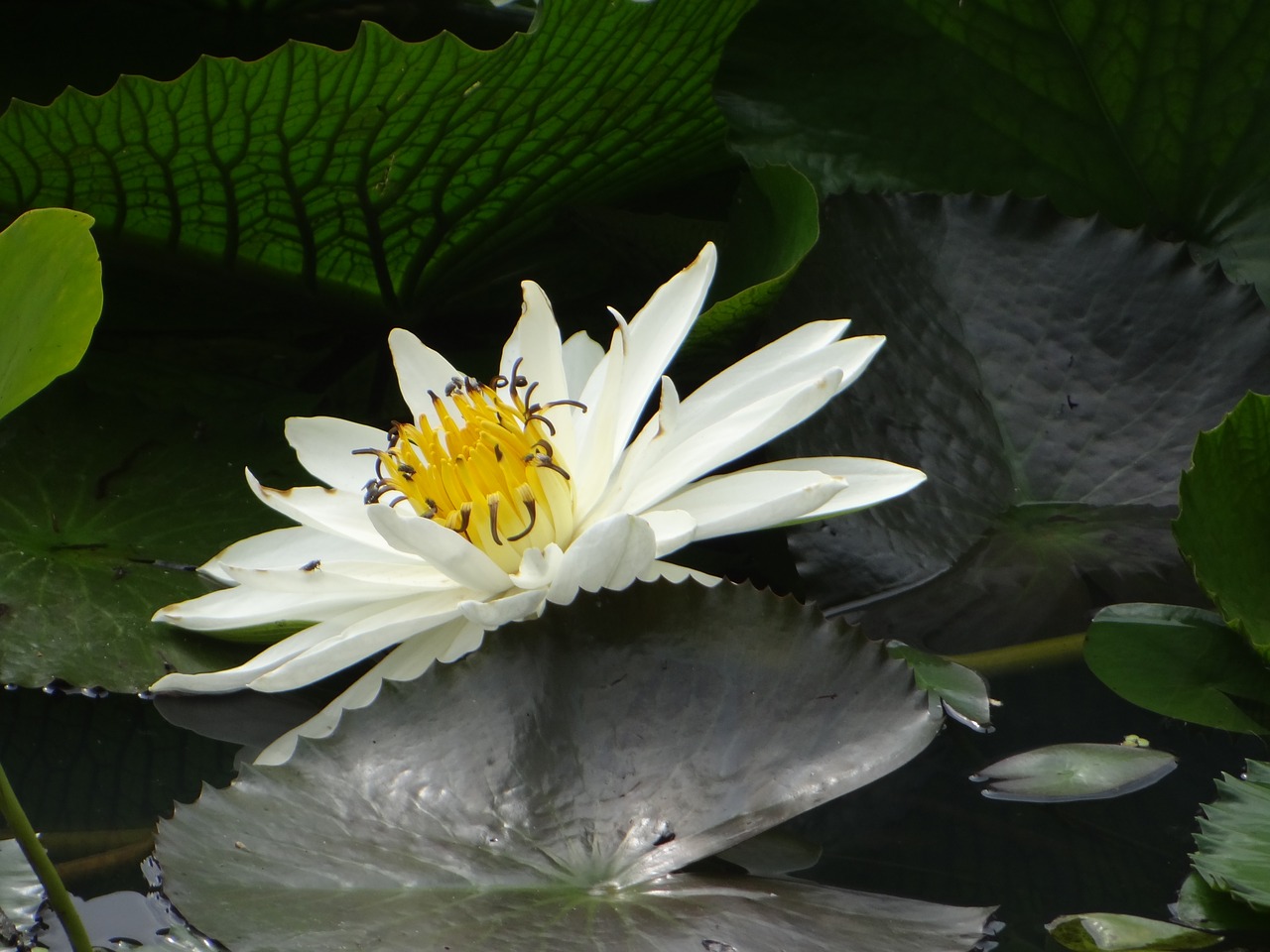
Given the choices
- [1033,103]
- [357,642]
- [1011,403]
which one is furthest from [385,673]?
[1033,103]

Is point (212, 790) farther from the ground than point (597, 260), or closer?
closer

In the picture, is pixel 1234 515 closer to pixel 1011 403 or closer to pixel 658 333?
pixel 1011 403

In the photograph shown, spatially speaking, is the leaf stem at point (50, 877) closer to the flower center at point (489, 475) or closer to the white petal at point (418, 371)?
the flower center at point (489, 475)

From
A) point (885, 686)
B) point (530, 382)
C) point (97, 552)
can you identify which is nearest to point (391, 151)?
point (530, 382)

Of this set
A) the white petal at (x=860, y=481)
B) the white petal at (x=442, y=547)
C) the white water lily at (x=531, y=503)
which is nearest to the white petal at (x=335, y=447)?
the white water lily at (x=531, y=503)

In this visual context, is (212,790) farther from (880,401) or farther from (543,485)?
(880,401)

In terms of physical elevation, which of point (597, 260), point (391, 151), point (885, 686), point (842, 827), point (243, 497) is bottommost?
point (842, 827)

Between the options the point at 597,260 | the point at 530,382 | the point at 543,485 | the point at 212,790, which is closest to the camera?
the point at 212,790
